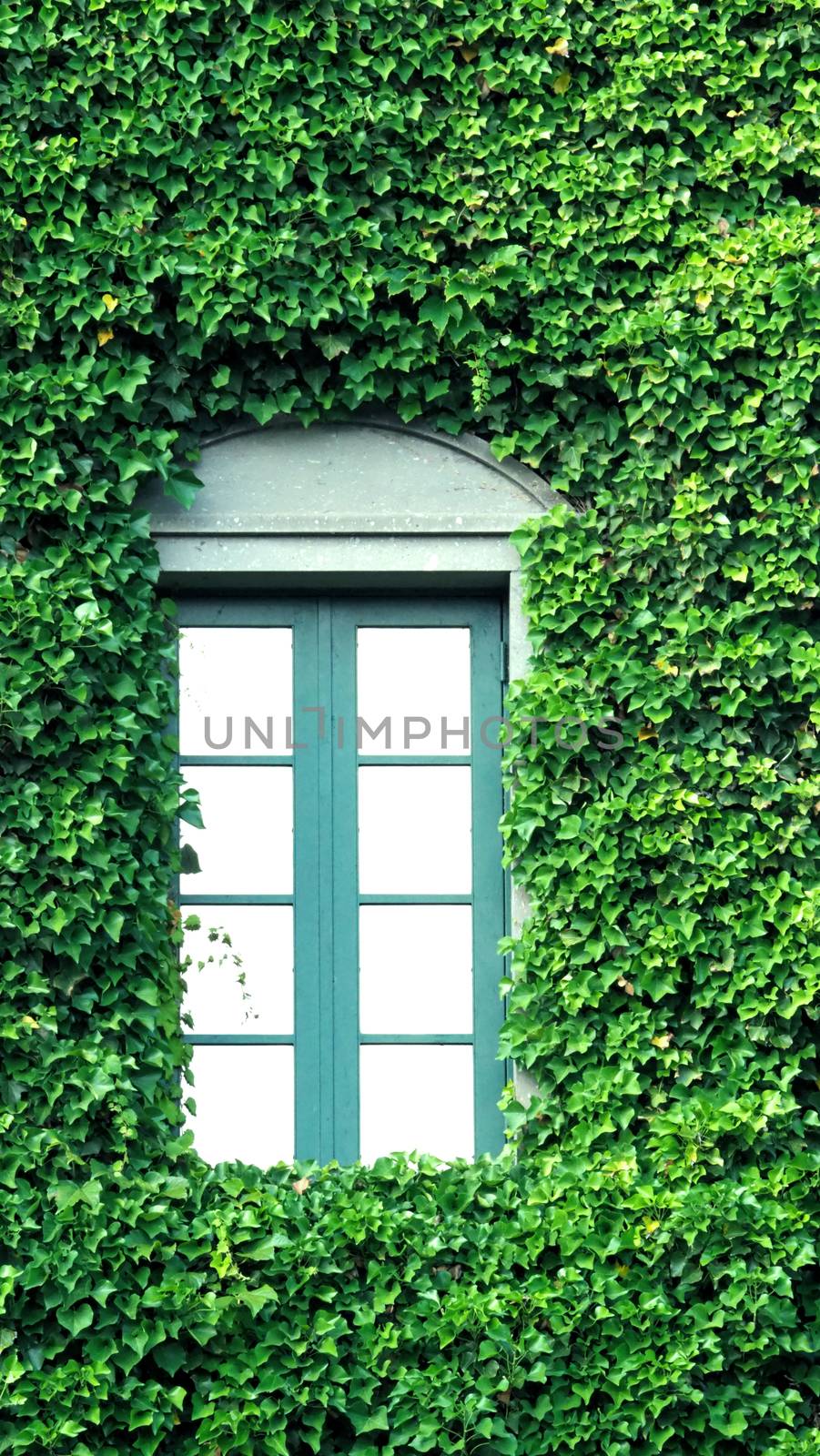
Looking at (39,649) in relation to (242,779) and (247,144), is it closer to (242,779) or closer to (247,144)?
(242,779)

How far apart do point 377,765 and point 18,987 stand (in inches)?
56.3

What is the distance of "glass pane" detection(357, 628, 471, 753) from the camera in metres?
8.53

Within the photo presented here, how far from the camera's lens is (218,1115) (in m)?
8.28

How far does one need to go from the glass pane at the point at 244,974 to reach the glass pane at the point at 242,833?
0.09 meters

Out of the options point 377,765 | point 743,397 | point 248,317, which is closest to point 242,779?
point 377,765

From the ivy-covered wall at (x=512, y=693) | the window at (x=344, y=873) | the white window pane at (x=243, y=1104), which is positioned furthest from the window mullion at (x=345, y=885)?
the ivy-covered wall at (x=512, y=693)

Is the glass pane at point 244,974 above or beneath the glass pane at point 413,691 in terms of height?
beneath

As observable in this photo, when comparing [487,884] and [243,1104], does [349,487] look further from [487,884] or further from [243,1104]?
[243,1104]

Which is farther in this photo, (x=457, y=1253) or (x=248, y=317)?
(x=248, y=317)

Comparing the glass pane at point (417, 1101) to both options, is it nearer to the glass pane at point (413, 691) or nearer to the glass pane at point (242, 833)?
the glass pane at point (242, 833)

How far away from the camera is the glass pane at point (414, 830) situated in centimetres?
845

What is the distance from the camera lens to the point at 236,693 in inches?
336

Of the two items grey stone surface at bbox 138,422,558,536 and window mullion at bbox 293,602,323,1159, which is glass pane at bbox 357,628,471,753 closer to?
window mullion at bbox 293,602,323,1159

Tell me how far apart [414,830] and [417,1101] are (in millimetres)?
895
